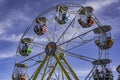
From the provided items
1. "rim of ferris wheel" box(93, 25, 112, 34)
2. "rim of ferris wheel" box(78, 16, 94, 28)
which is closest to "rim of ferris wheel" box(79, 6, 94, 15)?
"rim of ferris wheel" box(78, 16, 94, 28)

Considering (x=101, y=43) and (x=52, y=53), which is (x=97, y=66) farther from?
(x=52, y=53)

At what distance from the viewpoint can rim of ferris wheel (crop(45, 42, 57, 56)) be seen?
46219 mm

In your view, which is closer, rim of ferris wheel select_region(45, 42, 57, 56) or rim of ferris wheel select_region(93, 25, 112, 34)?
rim of ferris wheel select_region(93, 25, 112, 34)

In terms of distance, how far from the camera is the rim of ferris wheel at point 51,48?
46219 mm

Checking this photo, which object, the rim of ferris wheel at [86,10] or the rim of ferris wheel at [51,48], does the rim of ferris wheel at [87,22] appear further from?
the rim of ferris wheel at [51,48]

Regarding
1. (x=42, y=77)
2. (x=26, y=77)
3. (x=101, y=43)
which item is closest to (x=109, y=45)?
(x=101, y=43)

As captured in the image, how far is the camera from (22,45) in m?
50.1

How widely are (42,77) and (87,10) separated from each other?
8368mm

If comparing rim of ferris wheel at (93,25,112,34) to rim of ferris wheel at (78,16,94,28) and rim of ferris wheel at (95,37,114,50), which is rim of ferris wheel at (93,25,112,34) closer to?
rim of ferris wheel at (95,37,114,50)

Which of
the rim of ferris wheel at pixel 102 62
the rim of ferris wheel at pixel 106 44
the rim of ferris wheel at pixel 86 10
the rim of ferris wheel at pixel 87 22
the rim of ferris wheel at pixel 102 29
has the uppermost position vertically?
the rim of ferris wheel at pixel 86 10

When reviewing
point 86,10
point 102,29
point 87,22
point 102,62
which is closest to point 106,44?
point 102,29

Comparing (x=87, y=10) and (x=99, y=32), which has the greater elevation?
(x=87, y=10)

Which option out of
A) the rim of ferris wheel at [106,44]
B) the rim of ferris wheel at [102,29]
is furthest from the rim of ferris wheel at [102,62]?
the rim of ferris wheel at [102,29]

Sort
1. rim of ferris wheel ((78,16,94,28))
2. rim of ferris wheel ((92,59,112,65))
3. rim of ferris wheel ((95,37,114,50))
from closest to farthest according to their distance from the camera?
rim of ferris wheel ((92,59,112,65)), rim of ferris wheel ((95,37,114,50)), rim of ferris wheel ((78,16,94,28))
